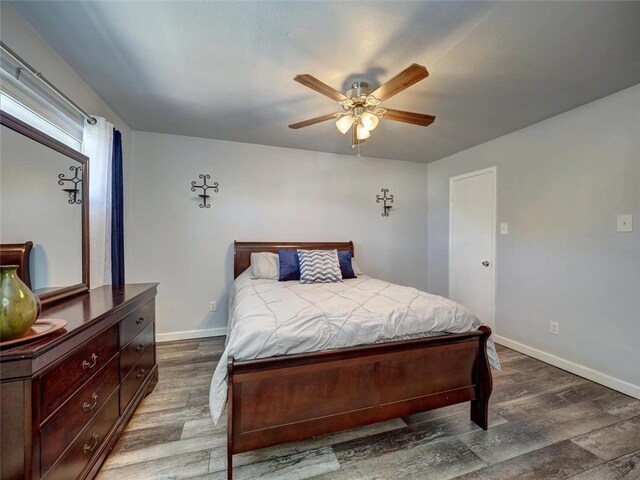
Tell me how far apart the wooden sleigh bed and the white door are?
1886 millimetres

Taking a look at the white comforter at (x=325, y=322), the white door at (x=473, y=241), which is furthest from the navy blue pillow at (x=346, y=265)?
the white door at (x=473, y=241)

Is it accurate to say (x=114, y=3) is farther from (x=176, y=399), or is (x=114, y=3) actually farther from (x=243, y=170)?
(x=176, y=399)

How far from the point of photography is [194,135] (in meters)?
3.18

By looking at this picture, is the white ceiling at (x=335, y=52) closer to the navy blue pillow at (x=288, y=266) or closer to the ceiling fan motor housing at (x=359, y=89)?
the ceiling fan motor housing at (x=359, y=89)

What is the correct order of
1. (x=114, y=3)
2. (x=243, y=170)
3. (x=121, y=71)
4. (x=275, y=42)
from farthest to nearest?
(x=243, y=170)
(x=121, y=71)
(x=275, y=42)
(x=114, y=3)

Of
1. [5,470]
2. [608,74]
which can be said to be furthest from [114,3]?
[608,74]

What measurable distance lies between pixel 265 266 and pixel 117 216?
1.45 metres

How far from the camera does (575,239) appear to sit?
250 cm

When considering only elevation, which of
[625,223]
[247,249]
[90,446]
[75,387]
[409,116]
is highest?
[409,116]

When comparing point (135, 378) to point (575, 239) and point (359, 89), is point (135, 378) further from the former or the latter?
point (575, 239)

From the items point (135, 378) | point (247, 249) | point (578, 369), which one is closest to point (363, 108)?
point (247, 249)

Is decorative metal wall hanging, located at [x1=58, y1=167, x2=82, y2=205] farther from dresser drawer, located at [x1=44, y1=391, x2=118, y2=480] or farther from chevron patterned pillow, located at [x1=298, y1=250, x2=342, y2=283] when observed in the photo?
chevron patterned pillow, located at [x1=298, y1=250, x2=342, y2=283]

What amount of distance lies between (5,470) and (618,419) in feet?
10.6

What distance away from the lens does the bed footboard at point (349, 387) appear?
132 cm
